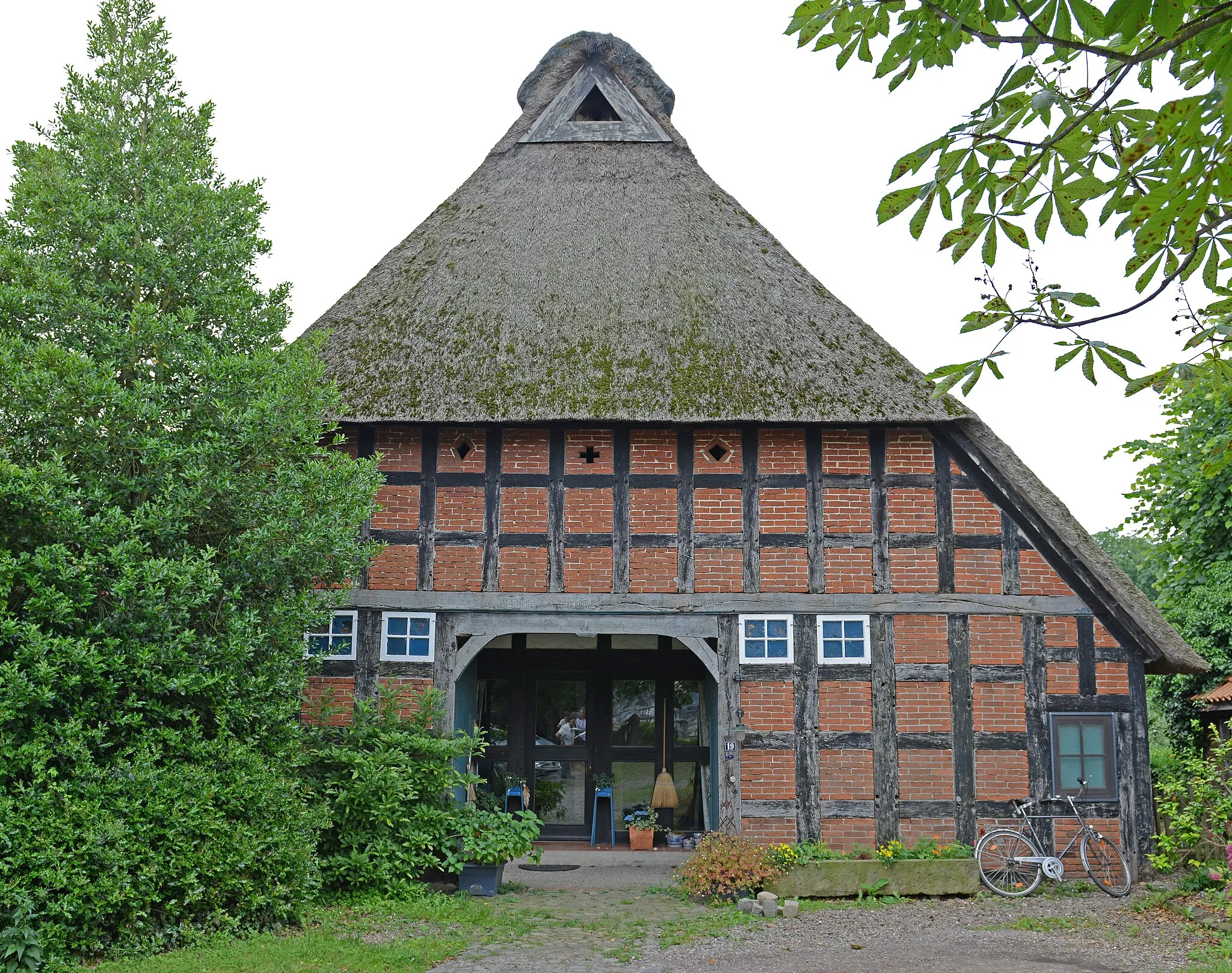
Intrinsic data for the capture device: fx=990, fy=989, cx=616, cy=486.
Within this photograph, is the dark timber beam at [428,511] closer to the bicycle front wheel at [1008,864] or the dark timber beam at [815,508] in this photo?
the dark timber beam at [815,508]

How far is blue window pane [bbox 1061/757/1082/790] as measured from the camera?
9.95 meters

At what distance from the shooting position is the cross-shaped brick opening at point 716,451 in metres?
10.5

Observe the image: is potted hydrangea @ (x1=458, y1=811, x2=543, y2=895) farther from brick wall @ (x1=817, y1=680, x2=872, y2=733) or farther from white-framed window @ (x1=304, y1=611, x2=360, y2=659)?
brick wall @ (x1=817, y1=680, x2=872, y2=733)

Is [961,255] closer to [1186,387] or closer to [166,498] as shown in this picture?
[1186,387]

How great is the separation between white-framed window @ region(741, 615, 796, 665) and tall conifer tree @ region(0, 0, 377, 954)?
158 inches

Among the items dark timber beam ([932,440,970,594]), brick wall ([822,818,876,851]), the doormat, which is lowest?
the doormat

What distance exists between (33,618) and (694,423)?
619 centimetres

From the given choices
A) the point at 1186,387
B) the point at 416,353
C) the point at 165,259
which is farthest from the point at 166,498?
the point at 1186,387

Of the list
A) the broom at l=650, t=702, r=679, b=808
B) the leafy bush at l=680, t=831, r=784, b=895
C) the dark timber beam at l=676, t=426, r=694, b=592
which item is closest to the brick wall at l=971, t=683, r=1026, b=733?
the leafy bush at l=680, t=831, r=784, b=895

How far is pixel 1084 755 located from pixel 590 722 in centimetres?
589

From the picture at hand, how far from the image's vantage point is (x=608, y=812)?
41.7 feet

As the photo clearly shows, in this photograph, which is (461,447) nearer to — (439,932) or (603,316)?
(603,316)

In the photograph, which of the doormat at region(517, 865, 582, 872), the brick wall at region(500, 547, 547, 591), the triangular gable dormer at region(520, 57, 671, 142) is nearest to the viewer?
the brick wall at region(500, 547, 547, 591)

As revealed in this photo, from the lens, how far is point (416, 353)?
1061 centimetres
